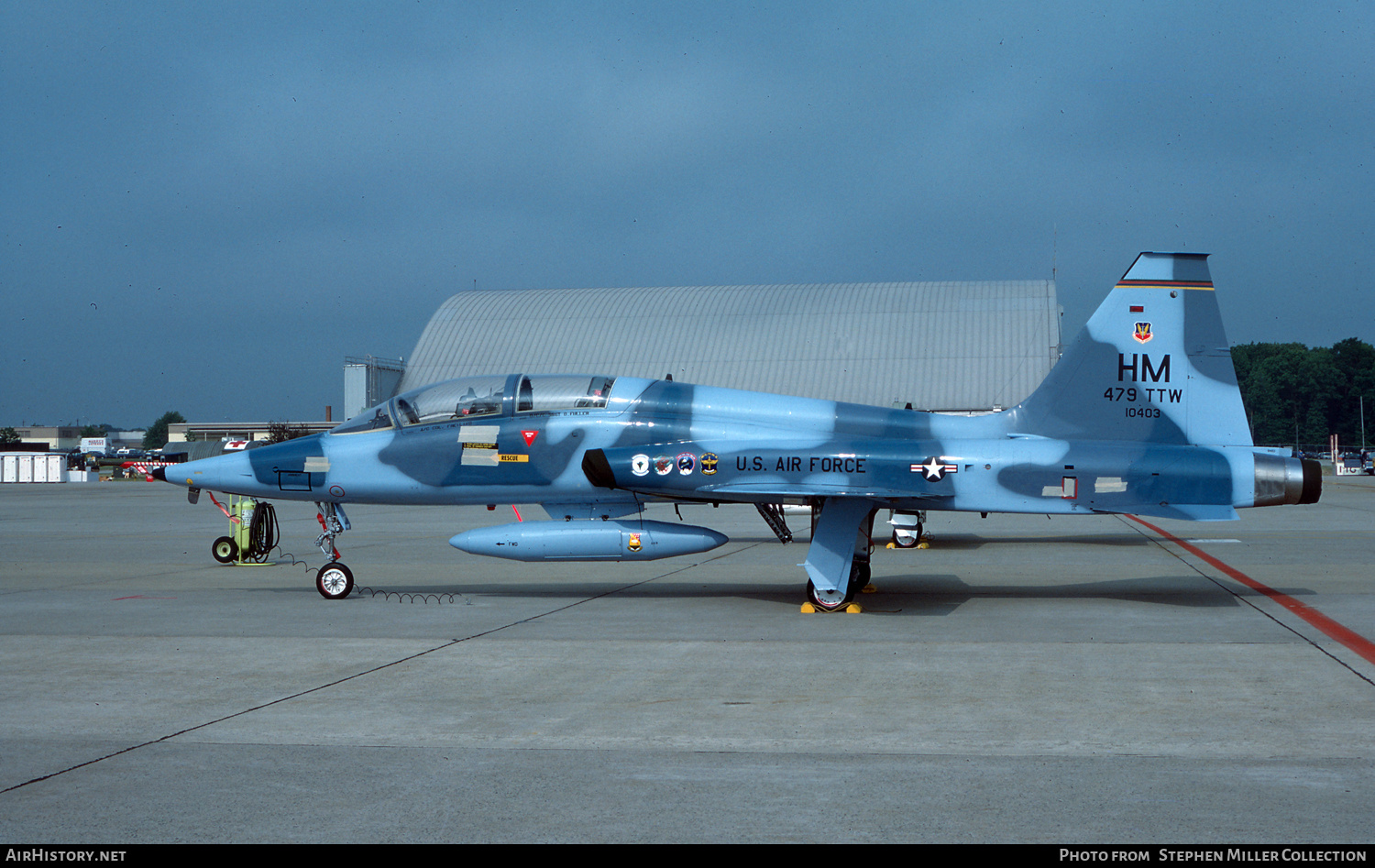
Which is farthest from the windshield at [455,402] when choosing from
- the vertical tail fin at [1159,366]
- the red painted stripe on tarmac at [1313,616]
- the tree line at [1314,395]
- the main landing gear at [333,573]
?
the tree line at [1314,395]

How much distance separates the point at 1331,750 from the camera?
579cm

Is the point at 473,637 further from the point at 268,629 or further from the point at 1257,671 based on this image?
the point at 1257,671

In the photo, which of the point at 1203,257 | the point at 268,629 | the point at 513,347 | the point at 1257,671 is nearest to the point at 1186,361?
the point at 1203,257

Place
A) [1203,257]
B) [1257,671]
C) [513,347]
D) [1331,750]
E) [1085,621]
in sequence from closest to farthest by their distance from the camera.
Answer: [1331,750], [1257,671], [1085,621], [1203,257], [513,347]

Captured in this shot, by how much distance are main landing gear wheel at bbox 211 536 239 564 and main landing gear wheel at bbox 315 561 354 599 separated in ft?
20.4

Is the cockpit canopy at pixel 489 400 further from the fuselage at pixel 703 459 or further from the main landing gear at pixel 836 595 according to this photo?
the main landing gear at pixel 836 595

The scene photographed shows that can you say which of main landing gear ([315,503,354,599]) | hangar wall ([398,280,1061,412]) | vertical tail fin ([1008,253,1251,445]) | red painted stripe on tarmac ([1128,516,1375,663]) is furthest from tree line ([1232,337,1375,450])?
main landing gear ([315,503,354,599])

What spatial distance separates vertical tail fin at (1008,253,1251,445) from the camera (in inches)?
458

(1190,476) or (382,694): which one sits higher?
(1190,476)

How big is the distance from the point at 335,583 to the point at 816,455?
597cm

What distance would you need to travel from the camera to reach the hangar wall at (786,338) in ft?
171

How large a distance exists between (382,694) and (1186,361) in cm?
907

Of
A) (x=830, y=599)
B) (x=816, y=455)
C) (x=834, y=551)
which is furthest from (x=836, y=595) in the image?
(x=816, y=455)

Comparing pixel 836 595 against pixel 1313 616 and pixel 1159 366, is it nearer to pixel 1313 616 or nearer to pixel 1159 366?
pixel 1159 366
